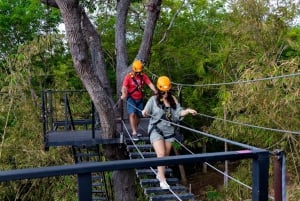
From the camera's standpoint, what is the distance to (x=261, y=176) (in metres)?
1.41

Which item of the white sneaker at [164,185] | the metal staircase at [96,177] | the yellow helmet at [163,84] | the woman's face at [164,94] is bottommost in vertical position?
the metal staircase at [96,177]

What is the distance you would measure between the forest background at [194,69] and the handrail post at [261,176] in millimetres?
4432

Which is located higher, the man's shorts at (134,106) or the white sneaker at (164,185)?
the man's shorts at (134,106)

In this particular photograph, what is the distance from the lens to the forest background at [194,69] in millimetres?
7277

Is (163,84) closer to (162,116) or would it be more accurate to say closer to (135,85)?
(162,116)

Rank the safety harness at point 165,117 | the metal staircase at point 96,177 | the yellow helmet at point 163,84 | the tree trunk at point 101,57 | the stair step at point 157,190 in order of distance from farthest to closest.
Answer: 1. the metal staircase at point 96,177
2. the tree trunk at point 101,57
3. the stair step at point 157,190
4. the safety harness at point 165,117
5. the yellow helmet at point 163,84

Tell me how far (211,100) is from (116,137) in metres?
5.57

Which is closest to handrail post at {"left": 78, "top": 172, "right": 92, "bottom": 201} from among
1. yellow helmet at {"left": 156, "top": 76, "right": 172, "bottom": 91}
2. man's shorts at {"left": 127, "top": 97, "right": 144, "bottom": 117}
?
yellow helmet at {"left": 156, "top": 76, "right": 172, "bottom": 91}

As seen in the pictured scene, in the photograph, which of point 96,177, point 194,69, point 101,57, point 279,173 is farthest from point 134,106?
point 194,69

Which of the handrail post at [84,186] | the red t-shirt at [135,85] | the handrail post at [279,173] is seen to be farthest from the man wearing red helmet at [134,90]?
the handrail post at [84,186]

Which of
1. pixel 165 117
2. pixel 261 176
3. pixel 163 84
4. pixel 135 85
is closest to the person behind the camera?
pixel 261 176

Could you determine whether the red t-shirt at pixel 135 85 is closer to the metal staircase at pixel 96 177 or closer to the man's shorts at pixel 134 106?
the man's shorts at pixel 134 106

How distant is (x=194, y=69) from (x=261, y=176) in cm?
1033

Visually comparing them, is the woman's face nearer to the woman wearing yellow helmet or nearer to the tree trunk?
the woman wearing yellow helmet
